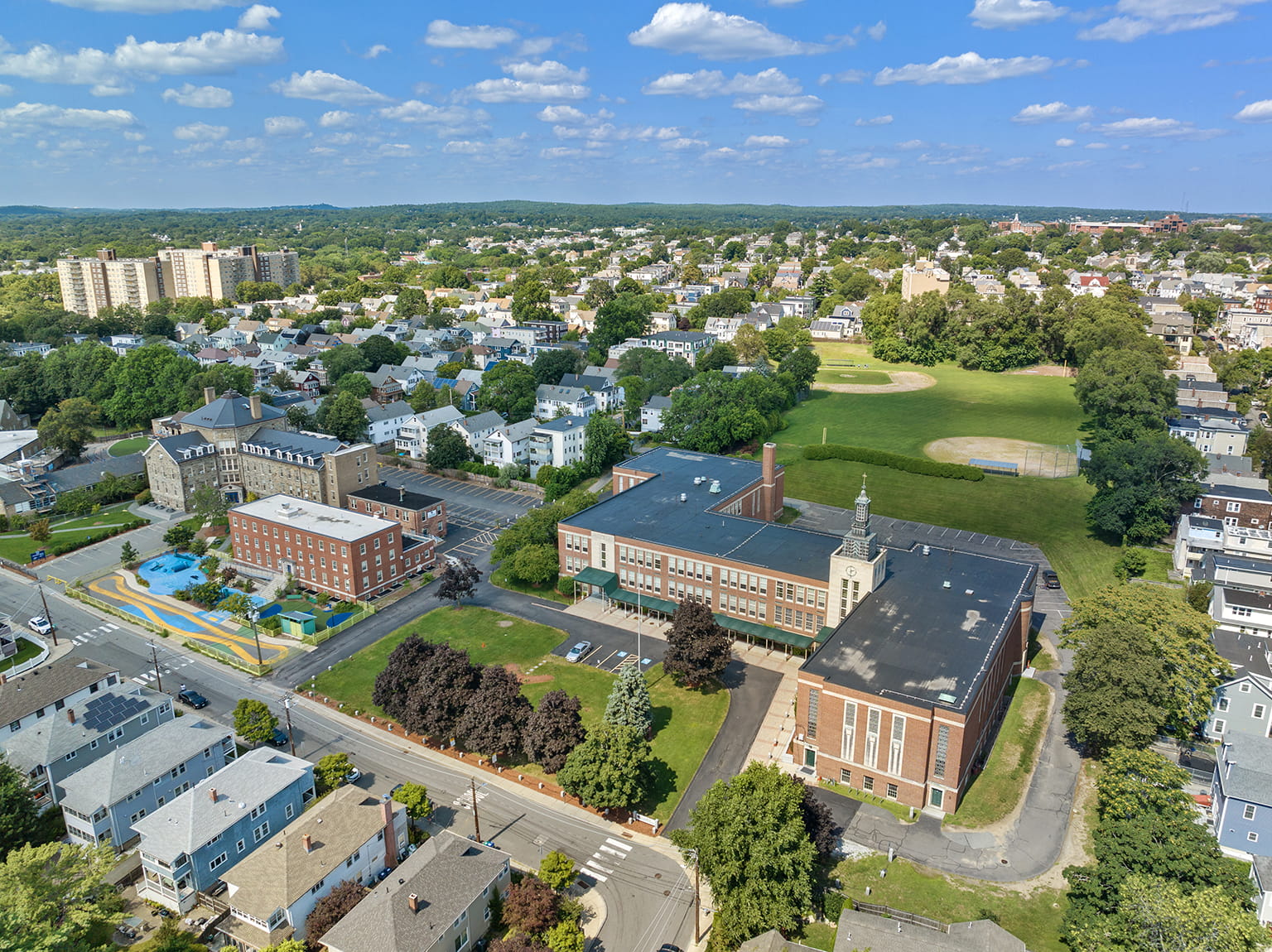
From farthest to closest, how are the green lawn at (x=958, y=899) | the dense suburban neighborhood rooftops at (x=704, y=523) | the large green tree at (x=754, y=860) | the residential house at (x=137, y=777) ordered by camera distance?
the dense suburban neighborhood rooftops at (x=704, y=523) → the residential house at (x=137, y=777) → the green lawn at (x=958, y=899) → the large green tree at (x=754, y=860)

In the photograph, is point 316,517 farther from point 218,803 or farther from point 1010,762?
point 1010,762

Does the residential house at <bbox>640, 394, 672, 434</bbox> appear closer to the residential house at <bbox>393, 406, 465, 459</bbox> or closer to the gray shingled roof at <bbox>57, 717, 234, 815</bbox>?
the residential house at <bbox>393, 406, 465, 459</bbox>

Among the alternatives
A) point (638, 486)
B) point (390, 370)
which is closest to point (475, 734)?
point (638, 486)

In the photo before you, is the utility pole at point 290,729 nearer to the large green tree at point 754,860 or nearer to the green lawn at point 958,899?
the large green tree at point 754,860

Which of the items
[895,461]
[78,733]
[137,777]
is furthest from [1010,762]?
[895,461]

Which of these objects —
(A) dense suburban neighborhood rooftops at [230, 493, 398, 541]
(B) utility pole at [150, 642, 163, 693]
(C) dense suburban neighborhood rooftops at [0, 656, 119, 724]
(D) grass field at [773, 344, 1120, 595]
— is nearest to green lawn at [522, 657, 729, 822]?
(A) dense suburban neighborhood rooftops at [230, 493, 398, 541]

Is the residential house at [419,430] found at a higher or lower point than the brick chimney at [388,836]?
higher

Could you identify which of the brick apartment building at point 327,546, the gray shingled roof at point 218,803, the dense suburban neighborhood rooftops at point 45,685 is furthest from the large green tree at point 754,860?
the brick apartment building at point 327,546

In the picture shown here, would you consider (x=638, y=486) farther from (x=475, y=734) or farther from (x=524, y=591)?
(x=475, y=734)
